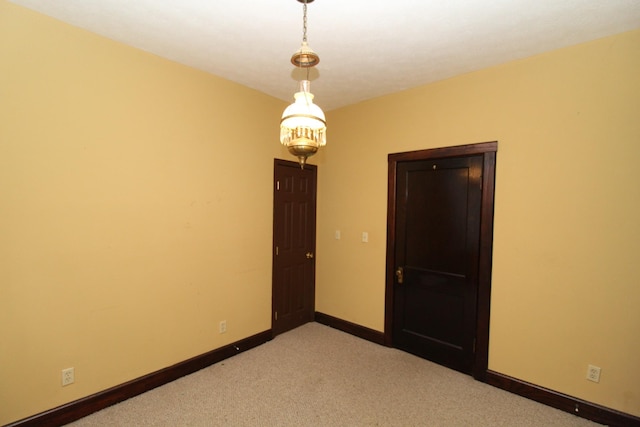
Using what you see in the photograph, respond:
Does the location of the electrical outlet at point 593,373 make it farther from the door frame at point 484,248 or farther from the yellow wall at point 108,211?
the yellow wall at point 108,211

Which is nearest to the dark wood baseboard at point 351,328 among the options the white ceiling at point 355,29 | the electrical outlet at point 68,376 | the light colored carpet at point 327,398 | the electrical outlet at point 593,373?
the light colored carpet at point 327,398

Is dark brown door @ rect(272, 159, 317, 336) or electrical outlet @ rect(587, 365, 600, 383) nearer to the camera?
electrical outlet @ rect(587, 365, 600, 383)

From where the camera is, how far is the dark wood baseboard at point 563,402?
204cm

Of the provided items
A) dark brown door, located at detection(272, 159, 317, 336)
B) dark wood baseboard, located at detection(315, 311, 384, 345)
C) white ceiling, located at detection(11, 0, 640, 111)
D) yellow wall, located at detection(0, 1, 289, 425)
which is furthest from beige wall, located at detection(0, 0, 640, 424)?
dark wood baseboard, located at detection(315, 311, 384, 345)

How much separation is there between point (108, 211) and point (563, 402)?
149 inches

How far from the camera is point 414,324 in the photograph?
310 cm

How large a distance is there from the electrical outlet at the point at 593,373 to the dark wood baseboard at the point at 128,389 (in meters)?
2.94

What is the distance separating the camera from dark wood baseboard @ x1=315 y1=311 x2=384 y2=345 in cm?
336

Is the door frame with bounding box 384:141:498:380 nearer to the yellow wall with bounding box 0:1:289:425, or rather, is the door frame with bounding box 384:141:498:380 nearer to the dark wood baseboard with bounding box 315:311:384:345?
the dark wood baseboard with bounding box 315:311:384:345

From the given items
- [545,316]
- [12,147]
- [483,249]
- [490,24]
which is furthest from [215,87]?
[545,316]

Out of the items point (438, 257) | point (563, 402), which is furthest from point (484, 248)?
point (563, 402)

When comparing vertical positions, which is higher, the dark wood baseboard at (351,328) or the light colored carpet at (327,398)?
the dark wood baseboard at (351,328)

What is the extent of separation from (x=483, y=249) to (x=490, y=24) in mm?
1762

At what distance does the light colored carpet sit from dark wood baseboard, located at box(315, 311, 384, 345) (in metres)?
0.31
